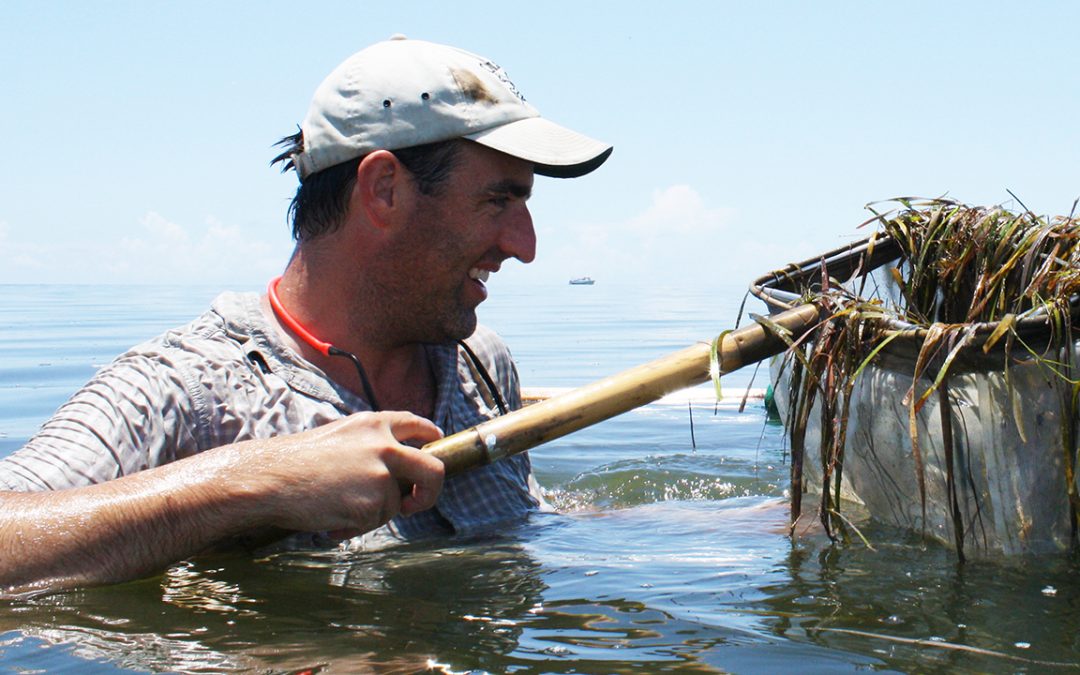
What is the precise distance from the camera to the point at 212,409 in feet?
9.28

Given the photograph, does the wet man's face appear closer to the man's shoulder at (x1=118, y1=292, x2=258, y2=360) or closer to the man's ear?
the man's ear

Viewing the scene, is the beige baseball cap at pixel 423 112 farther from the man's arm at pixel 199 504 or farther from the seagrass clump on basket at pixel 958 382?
the man's arm at pixel 199 504

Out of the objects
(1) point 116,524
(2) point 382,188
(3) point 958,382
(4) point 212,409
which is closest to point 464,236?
(2) point 382,188

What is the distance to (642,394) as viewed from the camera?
2646mm

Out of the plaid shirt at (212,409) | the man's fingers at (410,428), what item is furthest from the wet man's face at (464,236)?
the man's fingers at (410,428)

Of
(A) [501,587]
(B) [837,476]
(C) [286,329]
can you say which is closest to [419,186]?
(C) [286,329]

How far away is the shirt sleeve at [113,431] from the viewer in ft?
8.25

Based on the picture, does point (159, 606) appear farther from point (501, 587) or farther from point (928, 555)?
point (928, 555)

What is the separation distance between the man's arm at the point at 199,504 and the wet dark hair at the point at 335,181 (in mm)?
835

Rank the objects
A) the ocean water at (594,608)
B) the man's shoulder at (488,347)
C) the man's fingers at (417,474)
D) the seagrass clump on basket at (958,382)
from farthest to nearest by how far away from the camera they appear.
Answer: the man's shoulder at (488,347) < the man's fingers at (417,474) < the seagrass clump on basket at (958,382) < the ocean water at (594,608)

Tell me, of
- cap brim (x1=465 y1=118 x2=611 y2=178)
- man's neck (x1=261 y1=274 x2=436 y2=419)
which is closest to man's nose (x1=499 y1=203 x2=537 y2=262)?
cap brim (x1=465 y1=118 x2=611 y2=178)

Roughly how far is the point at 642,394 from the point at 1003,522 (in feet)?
2.76

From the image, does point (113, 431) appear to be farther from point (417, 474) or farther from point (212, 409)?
point (417, 474)

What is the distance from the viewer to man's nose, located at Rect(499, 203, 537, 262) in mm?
3125
